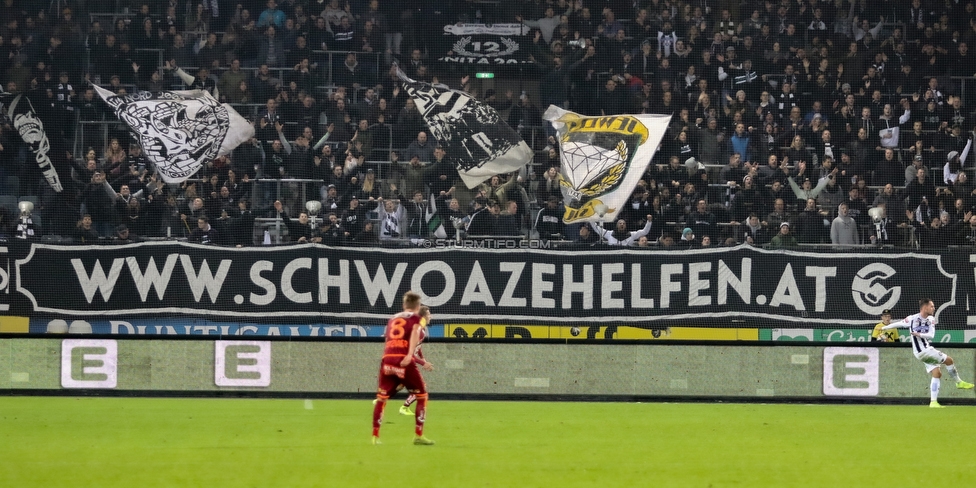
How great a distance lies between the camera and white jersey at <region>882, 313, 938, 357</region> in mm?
16062

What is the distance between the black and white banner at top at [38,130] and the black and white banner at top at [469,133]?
5.95 metres

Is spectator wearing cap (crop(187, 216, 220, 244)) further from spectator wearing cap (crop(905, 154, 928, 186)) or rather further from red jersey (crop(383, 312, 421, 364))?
spectator wearing cap (crop(905, 154, 928, 186))

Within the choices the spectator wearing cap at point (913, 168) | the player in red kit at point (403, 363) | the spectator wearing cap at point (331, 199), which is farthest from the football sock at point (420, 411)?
the spectator wearing cap at point (913, 168)

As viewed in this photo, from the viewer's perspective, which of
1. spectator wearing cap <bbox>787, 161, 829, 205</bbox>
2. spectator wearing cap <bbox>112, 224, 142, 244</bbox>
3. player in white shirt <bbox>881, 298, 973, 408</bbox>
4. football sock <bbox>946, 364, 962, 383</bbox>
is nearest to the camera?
player in white shirt <bbox>881, 298, 973, 408</bbox>

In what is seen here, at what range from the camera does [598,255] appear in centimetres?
1688

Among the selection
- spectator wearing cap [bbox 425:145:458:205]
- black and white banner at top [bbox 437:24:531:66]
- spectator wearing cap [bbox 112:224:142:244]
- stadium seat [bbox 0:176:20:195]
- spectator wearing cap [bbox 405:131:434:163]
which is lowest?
spectator wearing cap [bbox 112:224:142:244]

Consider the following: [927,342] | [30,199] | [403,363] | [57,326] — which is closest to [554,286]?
[927,342]

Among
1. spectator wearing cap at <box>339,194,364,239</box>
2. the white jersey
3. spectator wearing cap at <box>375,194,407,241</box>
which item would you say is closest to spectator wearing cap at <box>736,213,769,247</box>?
the white jersey

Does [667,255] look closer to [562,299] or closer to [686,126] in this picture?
[562,299]

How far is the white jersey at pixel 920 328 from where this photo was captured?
16.1 meters

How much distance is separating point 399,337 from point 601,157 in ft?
30.4

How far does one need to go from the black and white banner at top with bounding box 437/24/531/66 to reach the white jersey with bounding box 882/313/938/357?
9.04m

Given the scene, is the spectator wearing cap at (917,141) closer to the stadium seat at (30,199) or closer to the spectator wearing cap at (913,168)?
the spectator wearing cap at (913,168)

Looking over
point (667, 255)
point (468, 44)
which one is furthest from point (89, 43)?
point (667, 255)
